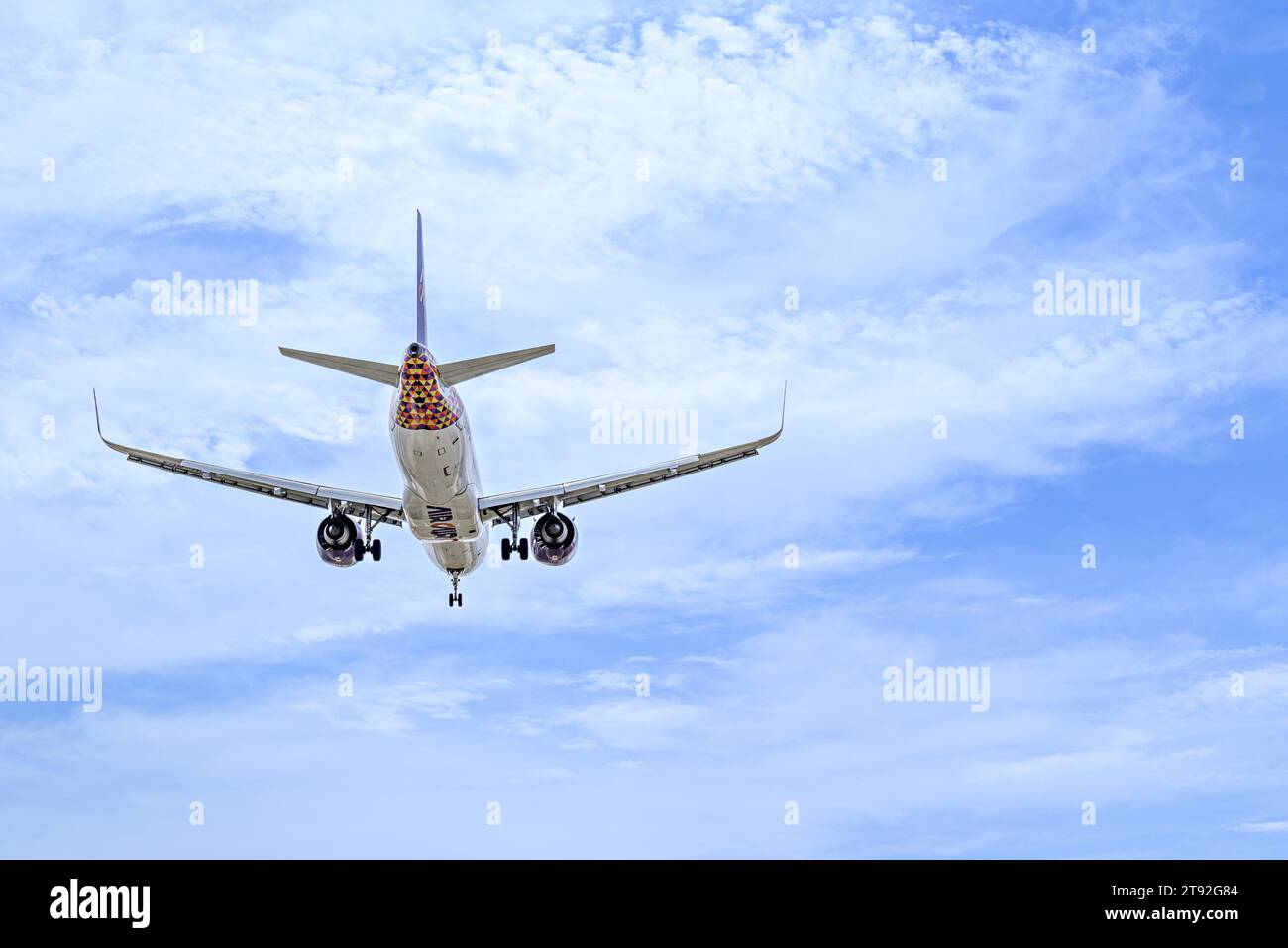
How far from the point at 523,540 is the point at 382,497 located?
711cm

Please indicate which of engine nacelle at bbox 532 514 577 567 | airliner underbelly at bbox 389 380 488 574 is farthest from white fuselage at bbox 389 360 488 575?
engine nacelle at bbox 532 514 577 567

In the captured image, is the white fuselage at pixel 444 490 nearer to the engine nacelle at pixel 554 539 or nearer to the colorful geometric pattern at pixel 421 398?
the colorful geometric pattern at pixel 421 398

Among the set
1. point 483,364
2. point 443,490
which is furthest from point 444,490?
point 483,364

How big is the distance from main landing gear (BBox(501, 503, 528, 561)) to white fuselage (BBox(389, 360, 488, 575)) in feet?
4.59

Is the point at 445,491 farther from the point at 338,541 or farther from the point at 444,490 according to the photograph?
the point at 338,541

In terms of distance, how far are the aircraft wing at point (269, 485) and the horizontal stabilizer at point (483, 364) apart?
12.4 meters

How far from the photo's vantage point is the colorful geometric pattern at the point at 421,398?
2292 inches

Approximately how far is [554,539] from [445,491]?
352 inches

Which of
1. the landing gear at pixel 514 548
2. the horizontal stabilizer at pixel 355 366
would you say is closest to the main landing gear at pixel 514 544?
the landing gear at pixel 514 548

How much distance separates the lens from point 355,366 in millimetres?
60344

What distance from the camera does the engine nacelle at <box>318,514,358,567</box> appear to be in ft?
234
